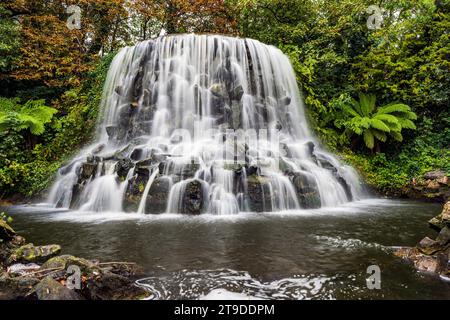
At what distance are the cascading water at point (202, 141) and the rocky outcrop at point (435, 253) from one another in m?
4.18

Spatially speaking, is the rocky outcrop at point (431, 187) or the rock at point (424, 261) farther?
the rocky outcrop at point (431, 187)

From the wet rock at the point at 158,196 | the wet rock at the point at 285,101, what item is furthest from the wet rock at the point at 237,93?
the wet rock at the point at 158,196

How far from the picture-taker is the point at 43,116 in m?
12.6

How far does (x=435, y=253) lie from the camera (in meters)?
4.26

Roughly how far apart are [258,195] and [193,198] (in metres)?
1.74

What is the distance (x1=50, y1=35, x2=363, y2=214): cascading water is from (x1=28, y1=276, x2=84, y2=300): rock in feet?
16.3

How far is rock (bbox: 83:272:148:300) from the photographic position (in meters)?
3.24

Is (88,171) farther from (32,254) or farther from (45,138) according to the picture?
(32,254)

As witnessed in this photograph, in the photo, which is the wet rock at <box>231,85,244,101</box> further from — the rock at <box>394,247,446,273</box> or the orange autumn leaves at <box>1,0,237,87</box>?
the rock at <box>394,247,446,273</box>

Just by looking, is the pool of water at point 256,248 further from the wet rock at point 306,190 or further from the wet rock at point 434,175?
the wet rock at point 434,175

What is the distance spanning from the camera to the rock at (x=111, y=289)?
10.6 ft

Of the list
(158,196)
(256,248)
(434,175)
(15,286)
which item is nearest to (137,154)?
(158,196)
